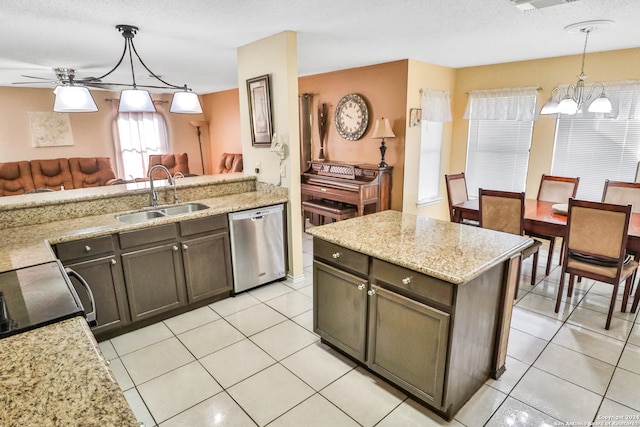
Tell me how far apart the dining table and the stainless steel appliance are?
11.0ft

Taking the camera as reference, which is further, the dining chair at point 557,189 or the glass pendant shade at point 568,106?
the dining chair at point 557,189

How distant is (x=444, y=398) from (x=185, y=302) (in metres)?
2.10

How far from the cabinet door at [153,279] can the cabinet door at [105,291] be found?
0.06 m

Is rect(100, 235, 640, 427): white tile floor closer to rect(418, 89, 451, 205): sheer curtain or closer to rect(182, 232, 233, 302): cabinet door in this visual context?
rect(182, 232, 233, 302): cabinet door

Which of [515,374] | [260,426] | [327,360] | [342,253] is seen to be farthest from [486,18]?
[260,426]

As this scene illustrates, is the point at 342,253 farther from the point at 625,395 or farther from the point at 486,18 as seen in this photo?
the point at 486,18

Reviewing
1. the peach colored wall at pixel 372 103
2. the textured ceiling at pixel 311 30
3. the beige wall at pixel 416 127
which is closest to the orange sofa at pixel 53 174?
the textured ceiling at pixel 311 30

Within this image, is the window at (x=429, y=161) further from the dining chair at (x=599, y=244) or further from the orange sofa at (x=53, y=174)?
the orange sofa at (x=53, y=174)

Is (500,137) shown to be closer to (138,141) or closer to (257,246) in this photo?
(257,246)

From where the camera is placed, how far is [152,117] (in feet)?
24.8

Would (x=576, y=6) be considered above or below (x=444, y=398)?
above

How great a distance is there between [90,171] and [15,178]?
105 cm

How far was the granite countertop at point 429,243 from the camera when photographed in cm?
167

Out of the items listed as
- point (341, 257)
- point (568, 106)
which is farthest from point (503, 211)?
point (341, 257)
